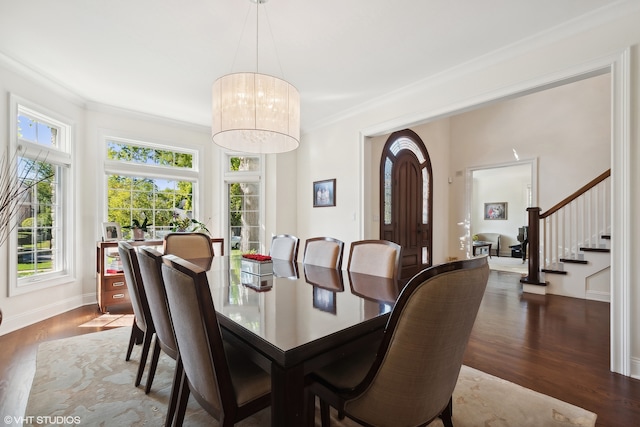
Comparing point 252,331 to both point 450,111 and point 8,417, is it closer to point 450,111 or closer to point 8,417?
point 8,417

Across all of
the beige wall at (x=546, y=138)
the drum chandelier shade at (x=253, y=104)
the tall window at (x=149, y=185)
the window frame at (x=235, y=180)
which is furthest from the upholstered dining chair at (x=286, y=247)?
the beige wall at (x=546, y=138)

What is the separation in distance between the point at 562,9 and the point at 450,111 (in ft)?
3.56

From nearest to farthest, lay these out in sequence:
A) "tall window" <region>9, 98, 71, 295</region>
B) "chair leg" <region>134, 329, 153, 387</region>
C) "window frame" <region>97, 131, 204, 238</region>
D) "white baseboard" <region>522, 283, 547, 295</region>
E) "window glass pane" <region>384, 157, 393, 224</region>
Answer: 1. "chair leg" <region>134, 329, 153, 387</region>
2. "tall window" <region>9, 98, 71, 295</region>
3. "window frame" <region>97, 131, 204, 238</region>
4. "white baseboard" <region>522, 283, 547, 295</region>
5. "window glass pane" <region>384, 157, 393, 224</region>

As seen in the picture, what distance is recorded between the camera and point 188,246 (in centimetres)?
303

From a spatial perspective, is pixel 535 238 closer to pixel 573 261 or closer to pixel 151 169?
pixel 573 261

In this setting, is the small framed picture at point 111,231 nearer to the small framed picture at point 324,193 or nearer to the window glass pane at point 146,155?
the window glass pane at point 146,155

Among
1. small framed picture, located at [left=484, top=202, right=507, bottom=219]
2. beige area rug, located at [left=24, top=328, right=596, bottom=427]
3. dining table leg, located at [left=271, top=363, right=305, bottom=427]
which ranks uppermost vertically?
small framed picture, located at [left=484, top=202, right=507, bottom=219]

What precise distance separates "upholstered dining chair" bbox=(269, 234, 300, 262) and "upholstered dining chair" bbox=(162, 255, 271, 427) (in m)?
1.68

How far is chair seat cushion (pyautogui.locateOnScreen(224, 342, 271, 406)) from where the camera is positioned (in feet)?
3.77

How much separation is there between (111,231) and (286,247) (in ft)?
8.23

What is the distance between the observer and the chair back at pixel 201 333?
997 millimetres

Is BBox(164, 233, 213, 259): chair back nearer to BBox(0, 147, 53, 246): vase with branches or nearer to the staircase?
BBox(0, 147, 53, 246): vase with branches

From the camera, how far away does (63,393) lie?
1.89m

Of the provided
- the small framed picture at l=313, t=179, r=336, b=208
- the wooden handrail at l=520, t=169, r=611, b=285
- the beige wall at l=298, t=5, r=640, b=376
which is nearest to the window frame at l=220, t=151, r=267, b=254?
the beige wall at l=298, t=5, r=640, b=376
